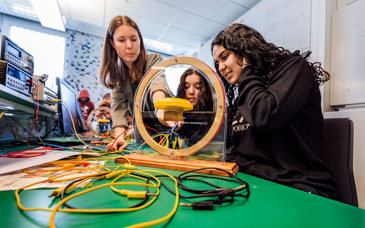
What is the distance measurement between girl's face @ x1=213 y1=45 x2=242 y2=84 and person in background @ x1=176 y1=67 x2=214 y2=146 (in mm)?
185

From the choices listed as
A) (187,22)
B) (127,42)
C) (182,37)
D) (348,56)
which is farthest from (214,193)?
(182,37)

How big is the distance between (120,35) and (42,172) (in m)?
0.77

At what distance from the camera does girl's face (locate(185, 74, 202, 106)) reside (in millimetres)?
585

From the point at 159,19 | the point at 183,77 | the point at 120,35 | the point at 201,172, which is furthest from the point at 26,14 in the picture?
the point at 201,172

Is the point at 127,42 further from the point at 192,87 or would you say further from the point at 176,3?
the point at 176,3

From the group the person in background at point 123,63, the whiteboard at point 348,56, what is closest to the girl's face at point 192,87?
the person in background at point 123,63

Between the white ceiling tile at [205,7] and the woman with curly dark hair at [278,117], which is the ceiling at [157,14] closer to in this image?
the white ceiling tile at [205,7]

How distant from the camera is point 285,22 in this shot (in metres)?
1.56

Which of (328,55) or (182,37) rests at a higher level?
(182,37)

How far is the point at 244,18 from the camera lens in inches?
83.7

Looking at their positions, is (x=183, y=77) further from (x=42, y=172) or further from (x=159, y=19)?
(x=159, y=19)

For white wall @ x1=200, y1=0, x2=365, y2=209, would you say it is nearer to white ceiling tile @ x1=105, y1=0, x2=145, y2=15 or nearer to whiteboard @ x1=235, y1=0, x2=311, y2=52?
whiteboard @ x1=235, y1=0, x2=311, y2=52

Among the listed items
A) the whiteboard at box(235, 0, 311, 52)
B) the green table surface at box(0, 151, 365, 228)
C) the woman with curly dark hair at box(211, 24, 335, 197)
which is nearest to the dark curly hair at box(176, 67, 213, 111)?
the woman with curly dark hair at box(211, 24, 335, 197)

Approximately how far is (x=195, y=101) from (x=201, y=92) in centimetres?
4
